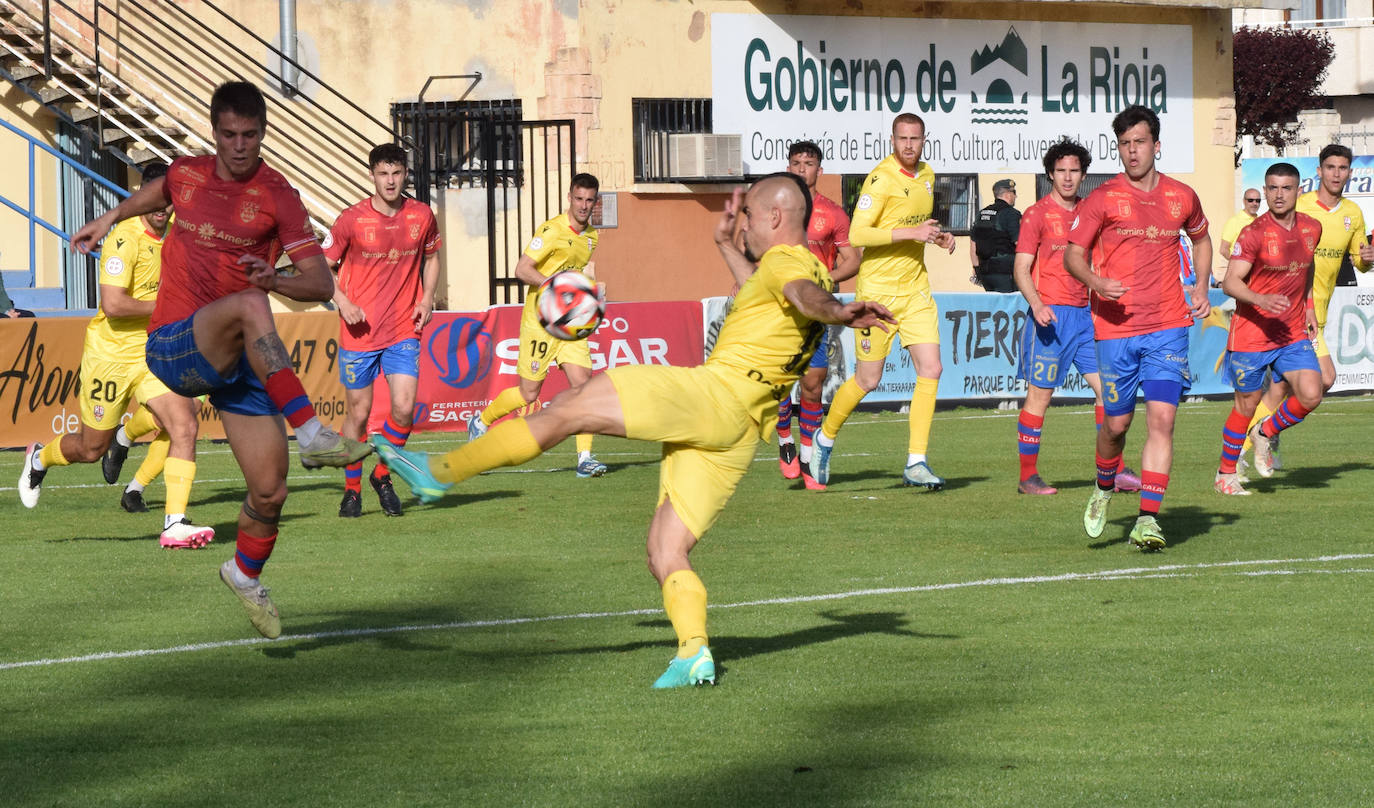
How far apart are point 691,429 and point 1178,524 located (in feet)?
18.9

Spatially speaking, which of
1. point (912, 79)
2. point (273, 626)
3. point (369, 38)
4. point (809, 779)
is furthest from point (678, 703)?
point (912, 79)

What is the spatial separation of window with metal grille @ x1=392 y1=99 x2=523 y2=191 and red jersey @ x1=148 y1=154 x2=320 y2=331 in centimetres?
2014

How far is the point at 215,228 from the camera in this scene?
815 centimetres

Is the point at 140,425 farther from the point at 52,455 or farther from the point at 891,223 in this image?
the point at 891,223

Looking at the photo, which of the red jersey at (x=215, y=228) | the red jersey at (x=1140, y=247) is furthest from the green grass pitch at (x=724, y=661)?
the red jersey at (x=215, y=228)

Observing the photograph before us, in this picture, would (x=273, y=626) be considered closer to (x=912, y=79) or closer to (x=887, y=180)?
(x=887, y=180)

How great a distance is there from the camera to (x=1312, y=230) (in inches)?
526

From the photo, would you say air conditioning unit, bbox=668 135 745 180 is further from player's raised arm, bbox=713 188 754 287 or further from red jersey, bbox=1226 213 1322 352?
player's raised arm, bbox=713 188 754 287

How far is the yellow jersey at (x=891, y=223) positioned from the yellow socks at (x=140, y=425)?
5082mm

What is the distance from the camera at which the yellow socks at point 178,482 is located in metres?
11.4

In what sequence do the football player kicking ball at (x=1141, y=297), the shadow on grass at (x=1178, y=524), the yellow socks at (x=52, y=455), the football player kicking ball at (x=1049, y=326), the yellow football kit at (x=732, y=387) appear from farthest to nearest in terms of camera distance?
1. the football player kicking ball at (x=1049, y=326)
2. the yellow socks at (x=52, y=455)
3. the shadow on grass at (x=1178, y=524)
4. the football player kicking ball at (x=1141, y=297)
5. the yellow football kit at (x=732, y=387)

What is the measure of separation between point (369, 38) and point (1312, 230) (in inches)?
723

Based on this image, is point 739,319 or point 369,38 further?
point 369,38

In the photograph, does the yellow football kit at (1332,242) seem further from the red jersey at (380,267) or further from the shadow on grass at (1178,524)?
the red jersey at (380,267)
